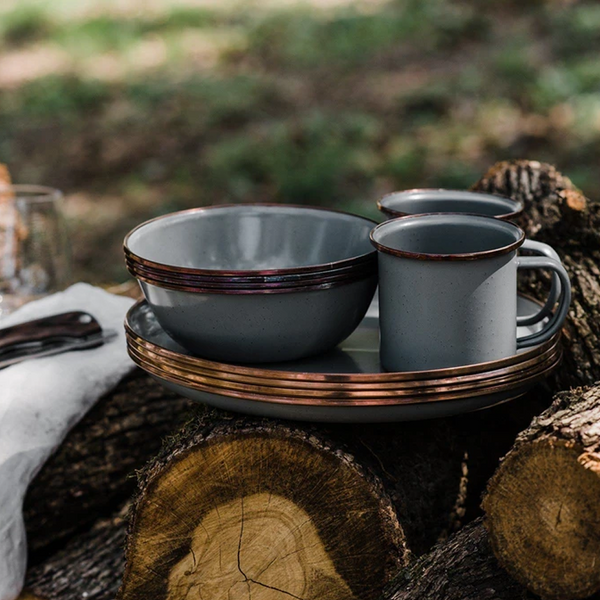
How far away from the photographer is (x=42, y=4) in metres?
7.56

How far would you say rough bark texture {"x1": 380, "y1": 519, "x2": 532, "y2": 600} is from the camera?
1159mm

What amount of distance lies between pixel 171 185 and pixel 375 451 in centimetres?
399

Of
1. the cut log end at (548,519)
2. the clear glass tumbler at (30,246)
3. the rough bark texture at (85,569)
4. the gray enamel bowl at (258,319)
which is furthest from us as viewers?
the clear glass tumbler at (30,246)

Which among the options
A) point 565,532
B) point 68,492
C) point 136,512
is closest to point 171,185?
point 68,492

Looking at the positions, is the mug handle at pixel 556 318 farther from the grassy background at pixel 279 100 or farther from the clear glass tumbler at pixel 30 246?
the grassy background at pixel 279 100

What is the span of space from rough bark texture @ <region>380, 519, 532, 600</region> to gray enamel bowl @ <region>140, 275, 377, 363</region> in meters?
0.38

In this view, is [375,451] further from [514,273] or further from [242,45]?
[242,45]

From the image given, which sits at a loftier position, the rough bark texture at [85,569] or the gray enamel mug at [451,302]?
the gray enamel mug at [451,302]

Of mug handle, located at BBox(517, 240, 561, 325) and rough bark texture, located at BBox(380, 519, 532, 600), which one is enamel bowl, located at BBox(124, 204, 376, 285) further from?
rough bark texture, located at BBox(380, 519, 532, 600)

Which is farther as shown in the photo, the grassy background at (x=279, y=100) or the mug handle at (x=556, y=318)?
the grassy background at (x=279, y=100)

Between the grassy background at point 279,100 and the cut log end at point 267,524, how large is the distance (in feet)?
10.6

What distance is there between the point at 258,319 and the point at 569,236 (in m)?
0.86

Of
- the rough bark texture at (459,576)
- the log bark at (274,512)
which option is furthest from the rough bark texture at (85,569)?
the rough bark texture at (459,576)

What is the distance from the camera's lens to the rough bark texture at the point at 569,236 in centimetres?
157
